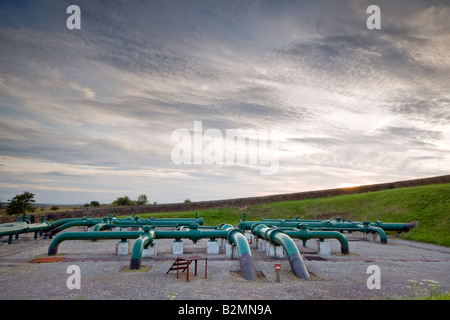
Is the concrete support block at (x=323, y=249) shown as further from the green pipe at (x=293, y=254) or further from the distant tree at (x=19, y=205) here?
the distant tree at (x=19, y=205)

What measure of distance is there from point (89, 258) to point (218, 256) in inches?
282

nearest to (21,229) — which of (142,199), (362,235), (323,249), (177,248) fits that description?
(177,248)

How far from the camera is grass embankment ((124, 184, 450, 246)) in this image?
2634 cm

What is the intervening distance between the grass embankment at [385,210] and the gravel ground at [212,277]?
28.7ft

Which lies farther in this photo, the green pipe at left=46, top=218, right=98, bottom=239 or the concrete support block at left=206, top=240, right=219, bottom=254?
the green pipe at left=46, top=218, right=98, bottom=239

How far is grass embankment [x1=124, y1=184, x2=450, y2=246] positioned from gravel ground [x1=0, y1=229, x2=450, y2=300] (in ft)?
28.7

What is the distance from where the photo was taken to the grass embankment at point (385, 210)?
26344 millimetres

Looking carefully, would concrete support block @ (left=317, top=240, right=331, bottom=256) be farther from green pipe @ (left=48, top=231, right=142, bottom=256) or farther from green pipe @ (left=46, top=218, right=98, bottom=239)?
green pipe @ (left=46, top=218, right=98, bottom=239)

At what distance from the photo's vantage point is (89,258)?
51.7ft

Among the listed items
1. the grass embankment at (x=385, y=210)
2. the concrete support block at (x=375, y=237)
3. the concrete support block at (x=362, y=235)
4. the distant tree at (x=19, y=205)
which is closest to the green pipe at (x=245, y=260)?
the concrete support block at (x=375, y=237)

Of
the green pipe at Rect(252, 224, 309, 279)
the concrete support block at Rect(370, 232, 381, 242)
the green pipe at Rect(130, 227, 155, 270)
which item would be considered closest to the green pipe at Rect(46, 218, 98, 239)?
the green pipe at Rect(130, 227, 155, 270)

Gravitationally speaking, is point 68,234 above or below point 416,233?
above
